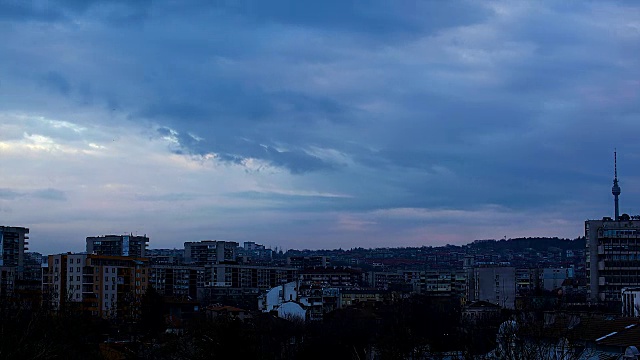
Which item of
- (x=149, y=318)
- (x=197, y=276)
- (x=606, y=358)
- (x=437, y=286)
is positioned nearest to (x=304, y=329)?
(x=149, y=318)

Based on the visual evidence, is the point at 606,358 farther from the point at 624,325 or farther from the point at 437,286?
the point at 437,286

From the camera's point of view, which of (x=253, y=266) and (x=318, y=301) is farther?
(x=253, y=266)

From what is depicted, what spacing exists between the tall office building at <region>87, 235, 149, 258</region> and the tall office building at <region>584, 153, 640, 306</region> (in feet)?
219

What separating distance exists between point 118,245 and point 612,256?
71347mm

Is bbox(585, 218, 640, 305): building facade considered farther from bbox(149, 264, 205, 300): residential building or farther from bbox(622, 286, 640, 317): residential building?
bbox(149, 264, 205, 300): residential building

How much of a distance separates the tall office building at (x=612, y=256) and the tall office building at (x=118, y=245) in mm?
66818

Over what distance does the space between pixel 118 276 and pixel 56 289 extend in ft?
15.8

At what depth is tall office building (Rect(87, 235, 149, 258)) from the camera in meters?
113

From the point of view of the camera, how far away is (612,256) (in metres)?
61.0

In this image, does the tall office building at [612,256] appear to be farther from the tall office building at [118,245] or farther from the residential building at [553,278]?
the tall office building at [118,245]

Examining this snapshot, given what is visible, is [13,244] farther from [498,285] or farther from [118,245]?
[498,285]

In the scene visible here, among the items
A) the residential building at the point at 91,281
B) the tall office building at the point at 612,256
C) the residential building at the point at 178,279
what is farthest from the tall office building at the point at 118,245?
the tall office building at the point at 612,256

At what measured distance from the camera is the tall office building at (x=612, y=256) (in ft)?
198

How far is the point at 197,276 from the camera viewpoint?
104 metres
